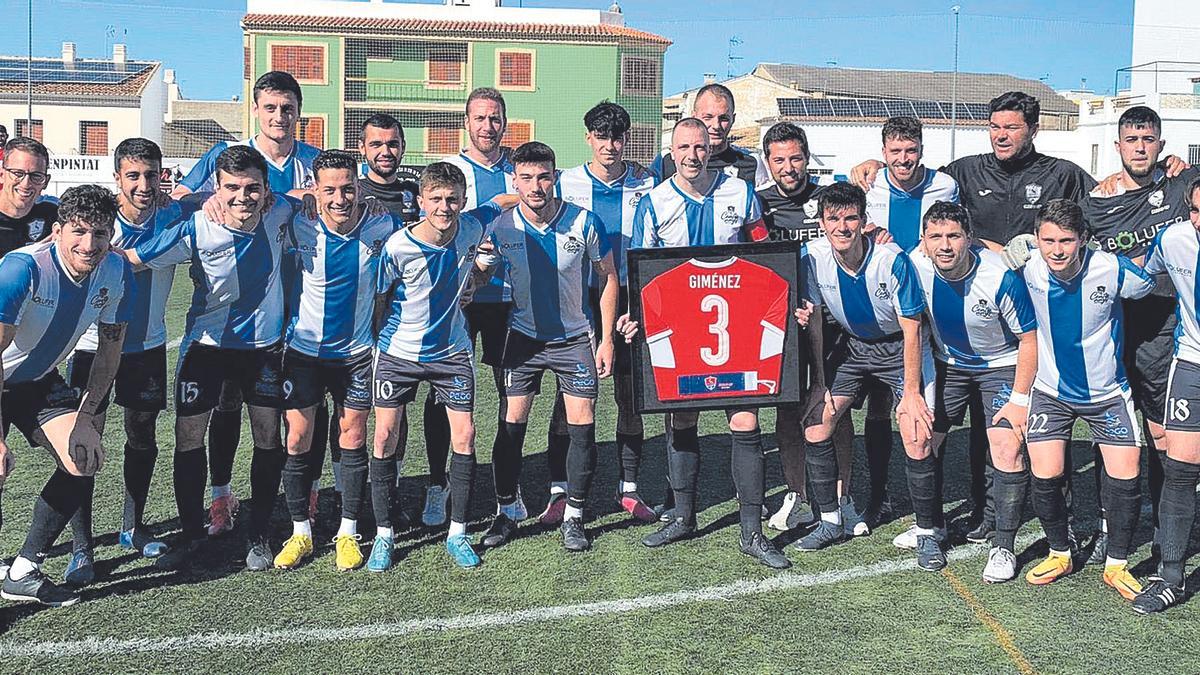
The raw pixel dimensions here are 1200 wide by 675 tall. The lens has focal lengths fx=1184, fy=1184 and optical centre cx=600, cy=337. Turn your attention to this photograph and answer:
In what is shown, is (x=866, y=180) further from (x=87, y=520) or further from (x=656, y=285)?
(x=87, y=520)

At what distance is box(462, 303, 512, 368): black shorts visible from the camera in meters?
5.95

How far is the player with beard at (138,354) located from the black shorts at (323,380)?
57cm

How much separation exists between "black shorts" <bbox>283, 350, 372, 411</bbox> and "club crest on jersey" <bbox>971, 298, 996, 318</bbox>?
2.67 meters

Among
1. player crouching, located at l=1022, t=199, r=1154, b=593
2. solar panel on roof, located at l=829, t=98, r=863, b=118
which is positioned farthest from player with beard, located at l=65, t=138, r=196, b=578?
solar panel on roof, located at l=829, t=98, r=863, b=118

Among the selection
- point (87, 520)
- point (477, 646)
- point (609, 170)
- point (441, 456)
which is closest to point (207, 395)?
point (87, 520)

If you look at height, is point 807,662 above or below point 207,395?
below

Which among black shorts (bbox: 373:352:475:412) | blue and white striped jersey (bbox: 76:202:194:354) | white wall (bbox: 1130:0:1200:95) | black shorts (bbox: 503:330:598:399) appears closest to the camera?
blue and white striped jersey (bbox: 76:202:194:354)

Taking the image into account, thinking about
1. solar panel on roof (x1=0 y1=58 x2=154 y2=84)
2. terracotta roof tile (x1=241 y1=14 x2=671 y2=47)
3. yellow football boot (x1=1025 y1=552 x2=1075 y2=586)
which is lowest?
yellow football boot (x1=1025 y1=552 x2=1075 y2=586)

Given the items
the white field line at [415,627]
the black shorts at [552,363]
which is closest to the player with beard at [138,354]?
the white field line at [415,627]

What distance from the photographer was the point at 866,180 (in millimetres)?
5809

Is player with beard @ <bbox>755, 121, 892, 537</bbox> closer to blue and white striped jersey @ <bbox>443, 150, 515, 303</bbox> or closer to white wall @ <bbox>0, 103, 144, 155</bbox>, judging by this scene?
blue and white striped jersey @ <bbox>443, 150, 515, 303</bbox>

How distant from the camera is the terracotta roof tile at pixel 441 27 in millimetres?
36188

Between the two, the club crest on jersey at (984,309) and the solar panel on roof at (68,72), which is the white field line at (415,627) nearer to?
the club crest on jersey at (984,309)

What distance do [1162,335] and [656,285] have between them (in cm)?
231
